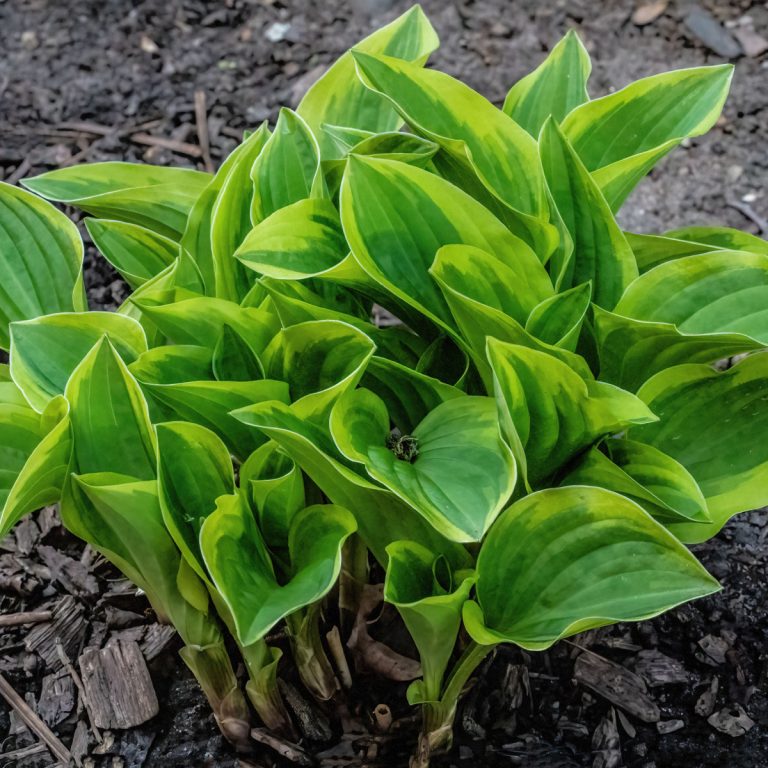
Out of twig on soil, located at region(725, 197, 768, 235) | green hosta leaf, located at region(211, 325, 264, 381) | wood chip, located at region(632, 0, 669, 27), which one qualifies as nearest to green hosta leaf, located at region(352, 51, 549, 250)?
green hosta leaf, located at region(211, 325, 264, 381)

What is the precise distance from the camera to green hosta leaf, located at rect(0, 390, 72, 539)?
98cm

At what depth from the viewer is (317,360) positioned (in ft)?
3.69

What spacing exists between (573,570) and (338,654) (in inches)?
18.7

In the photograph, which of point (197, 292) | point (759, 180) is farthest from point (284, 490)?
point (759, 180)

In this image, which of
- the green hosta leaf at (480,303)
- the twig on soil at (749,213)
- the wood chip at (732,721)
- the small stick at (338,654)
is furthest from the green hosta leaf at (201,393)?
the twig on soil at (749,213)

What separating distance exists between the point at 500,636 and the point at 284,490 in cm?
30

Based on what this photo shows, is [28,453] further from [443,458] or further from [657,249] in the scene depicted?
[657,249]

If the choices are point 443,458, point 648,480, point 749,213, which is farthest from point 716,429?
point 749,213

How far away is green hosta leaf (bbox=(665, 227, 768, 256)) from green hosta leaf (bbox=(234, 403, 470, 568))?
0.58m

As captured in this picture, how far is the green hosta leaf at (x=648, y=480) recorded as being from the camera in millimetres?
1038

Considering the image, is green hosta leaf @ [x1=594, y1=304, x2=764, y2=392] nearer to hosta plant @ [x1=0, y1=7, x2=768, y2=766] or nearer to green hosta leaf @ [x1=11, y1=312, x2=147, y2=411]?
hosta plant @ [x1=0, y1=7, x2=768, y2=766]

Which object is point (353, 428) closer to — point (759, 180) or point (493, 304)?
point (493, 304)

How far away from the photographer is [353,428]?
1.03m

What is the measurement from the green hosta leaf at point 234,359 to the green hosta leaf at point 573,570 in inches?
14.8
